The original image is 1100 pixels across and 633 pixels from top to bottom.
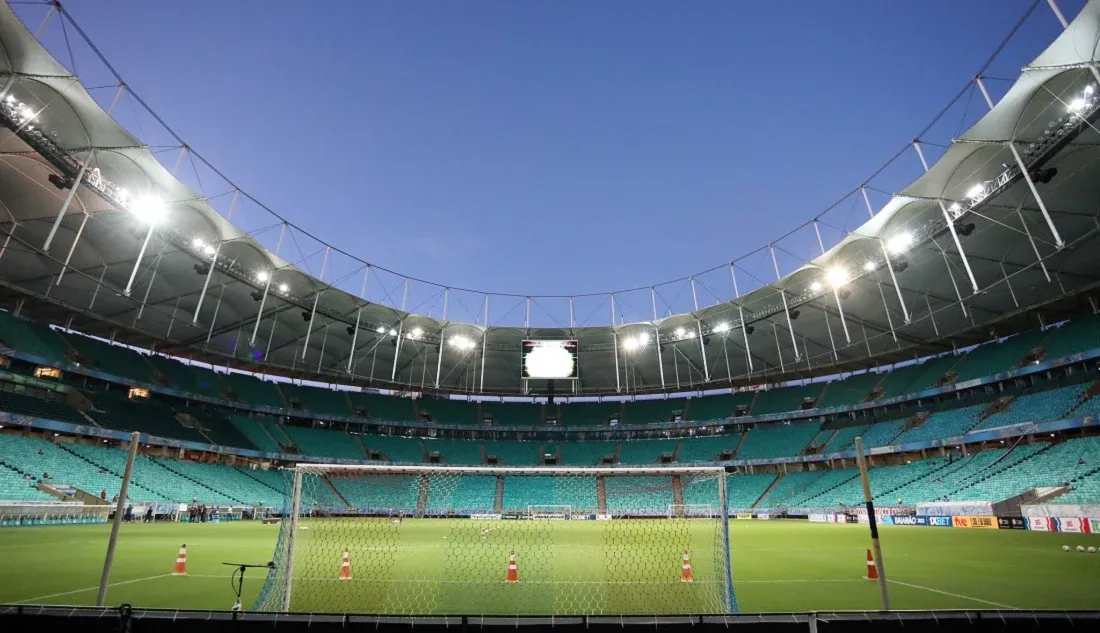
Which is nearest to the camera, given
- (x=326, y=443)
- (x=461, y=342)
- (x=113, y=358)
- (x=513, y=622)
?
(x=513, y=622)

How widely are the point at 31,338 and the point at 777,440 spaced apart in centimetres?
5863

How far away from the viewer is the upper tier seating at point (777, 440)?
156ft

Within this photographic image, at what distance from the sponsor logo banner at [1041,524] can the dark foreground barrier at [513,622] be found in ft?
88.3

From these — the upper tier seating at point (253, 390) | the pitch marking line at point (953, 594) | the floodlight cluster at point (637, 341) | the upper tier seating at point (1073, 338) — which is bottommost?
the pitch marking line at point (953, 594)

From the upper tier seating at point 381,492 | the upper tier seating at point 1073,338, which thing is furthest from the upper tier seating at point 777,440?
the upper tier seating at point 381,492

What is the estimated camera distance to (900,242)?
103 feet

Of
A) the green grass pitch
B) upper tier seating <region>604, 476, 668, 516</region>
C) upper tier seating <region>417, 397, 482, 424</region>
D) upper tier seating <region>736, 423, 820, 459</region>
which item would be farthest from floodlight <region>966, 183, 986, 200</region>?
upper tier seating <region>417, 397, 482, 424</region>

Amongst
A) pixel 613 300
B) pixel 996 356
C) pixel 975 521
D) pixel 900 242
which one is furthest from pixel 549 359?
pixel 996 356

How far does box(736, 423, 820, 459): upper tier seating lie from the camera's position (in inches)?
1868

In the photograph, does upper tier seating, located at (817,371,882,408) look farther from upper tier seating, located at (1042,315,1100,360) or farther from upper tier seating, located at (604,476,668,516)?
upper tier seating, located at (604,476,668,516)

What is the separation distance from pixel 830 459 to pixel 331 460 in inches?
1708

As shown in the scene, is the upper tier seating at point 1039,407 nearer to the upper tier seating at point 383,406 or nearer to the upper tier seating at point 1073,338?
the upper tier seating at point 1073,338

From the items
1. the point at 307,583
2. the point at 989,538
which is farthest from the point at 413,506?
the point at 989,538

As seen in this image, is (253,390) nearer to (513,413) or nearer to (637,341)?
(513,413)
